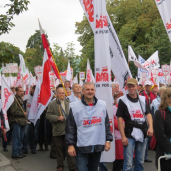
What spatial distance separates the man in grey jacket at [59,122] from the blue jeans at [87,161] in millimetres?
2204

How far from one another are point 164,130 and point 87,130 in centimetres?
105

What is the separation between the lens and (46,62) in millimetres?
7961

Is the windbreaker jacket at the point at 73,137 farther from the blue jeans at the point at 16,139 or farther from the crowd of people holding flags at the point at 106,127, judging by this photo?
the blue jeans at the point at 16,139

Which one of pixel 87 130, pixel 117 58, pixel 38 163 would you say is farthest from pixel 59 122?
pixel 87 130

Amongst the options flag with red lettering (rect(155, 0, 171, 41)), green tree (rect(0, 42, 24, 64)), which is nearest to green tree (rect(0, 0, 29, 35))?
green tree (rect(0, 42, 24, 64))

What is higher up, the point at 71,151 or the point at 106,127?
the point at 106,127

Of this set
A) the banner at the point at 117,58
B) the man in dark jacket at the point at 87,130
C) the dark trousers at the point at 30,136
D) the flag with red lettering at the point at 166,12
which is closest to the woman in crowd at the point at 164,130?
the man in dark jacket at the point at 87,130

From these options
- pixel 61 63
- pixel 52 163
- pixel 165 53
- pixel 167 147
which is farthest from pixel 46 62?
pixel 61 63

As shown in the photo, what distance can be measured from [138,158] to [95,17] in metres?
2.54

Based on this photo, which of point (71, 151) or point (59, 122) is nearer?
point (71, 151)

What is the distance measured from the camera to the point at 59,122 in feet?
22.9

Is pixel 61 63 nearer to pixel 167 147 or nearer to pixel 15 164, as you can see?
pixel 15 164

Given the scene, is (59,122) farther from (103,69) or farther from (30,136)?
(30,136)

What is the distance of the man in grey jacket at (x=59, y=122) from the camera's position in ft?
22.6
